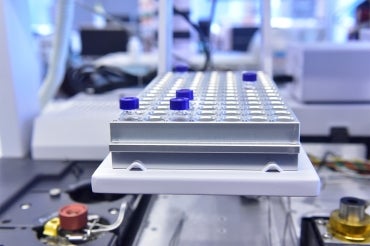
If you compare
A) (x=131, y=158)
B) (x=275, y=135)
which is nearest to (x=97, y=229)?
(x=131, y=158)

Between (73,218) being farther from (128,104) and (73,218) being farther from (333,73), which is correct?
(333,73)

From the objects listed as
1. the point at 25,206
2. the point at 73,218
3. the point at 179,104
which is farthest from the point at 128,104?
the point at 25,206

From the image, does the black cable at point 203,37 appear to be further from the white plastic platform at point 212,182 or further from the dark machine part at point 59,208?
the white plastic platform at point 212,182

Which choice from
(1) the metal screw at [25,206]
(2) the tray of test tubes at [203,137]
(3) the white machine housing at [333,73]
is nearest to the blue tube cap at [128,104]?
(2) the tray of test tubes at [203,137]

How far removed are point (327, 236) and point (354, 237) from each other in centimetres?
3

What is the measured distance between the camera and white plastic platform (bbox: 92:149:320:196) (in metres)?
0.41

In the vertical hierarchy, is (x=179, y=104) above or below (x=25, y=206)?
above

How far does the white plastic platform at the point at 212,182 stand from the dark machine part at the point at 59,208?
0.12 m

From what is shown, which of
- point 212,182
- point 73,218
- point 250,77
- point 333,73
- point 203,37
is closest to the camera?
point 212,182

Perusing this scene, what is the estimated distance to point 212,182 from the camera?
423 millimetres

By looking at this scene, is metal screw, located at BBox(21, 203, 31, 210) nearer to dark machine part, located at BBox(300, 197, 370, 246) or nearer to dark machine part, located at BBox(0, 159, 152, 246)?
dark machine part, located at BBox(0, 159, 152, 246)

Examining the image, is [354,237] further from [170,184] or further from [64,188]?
[64,188]

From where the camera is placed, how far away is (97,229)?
1.78 ft

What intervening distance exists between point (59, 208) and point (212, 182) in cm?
30
